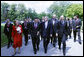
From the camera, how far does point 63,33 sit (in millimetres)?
9828

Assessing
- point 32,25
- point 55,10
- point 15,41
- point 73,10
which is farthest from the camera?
point 55,10

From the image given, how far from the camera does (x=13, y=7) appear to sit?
115m

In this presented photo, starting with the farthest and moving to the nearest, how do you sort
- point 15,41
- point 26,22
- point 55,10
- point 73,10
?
1. point 55,10
2. point 73,10
3. point 26,22
4. point 15,41

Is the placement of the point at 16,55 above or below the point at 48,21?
below

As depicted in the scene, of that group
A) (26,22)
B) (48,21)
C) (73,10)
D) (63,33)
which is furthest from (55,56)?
(73,10)

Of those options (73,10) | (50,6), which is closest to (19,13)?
(50,6)

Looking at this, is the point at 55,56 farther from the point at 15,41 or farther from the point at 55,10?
the point at 55,10

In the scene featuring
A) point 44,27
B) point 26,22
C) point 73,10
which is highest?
point 44,27

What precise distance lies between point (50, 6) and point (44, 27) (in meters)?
107

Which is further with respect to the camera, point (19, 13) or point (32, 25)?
point (19, 13)

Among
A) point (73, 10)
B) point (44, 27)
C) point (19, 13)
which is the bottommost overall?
point (19, 13)

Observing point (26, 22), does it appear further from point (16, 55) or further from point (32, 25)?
point (16, 55)

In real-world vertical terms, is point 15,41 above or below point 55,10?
above

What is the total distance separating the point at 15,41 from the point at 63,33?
218cm
